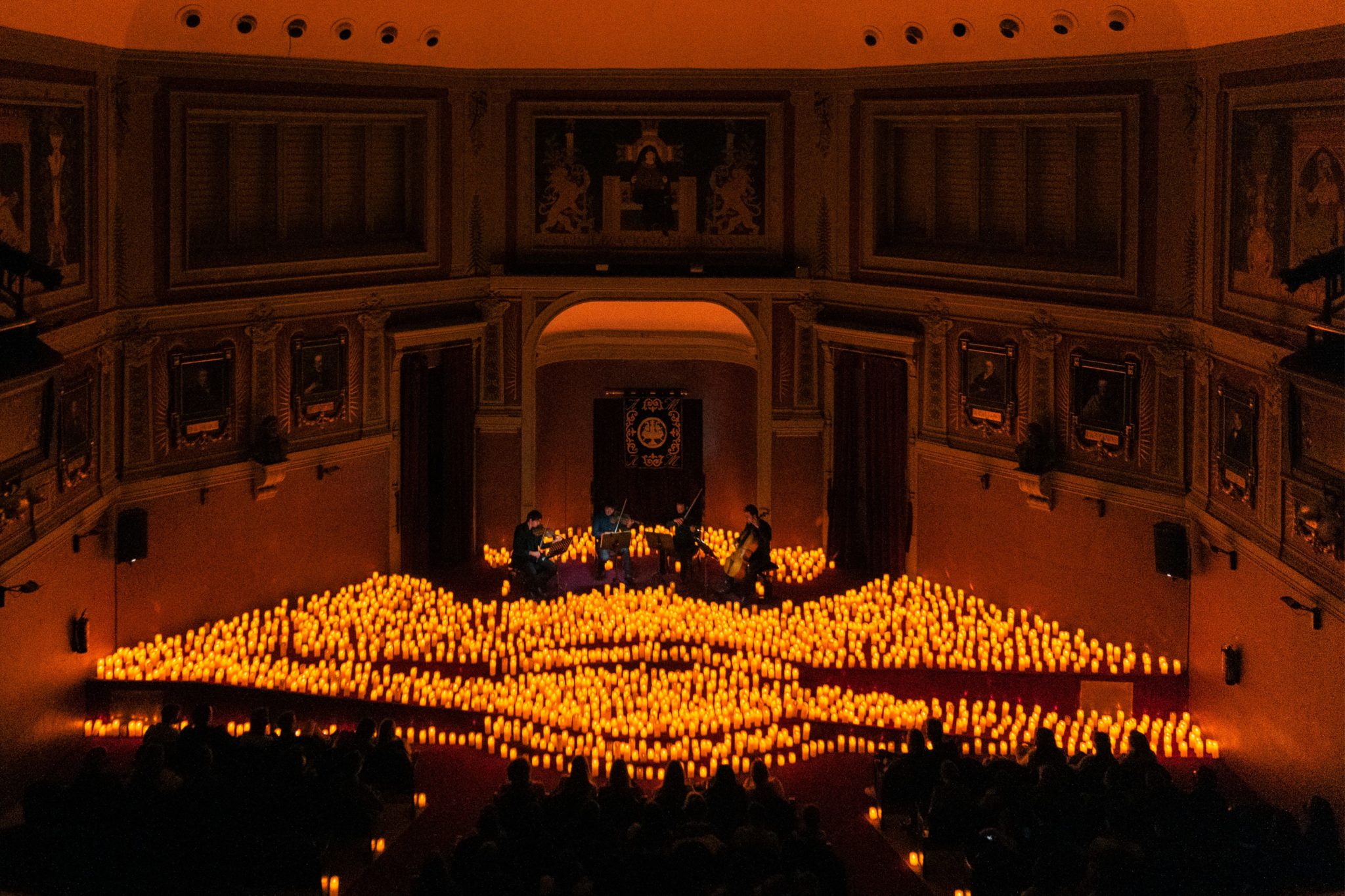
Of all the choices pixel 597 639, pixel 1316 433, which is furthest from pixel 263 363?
pixel 1316 433

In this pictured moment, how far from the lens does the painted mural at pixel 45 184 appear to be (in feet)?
44.5

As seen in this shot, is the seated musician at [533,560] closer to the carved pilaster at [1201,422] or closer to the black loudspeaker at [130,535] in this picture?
the black loudspeaker at [130,535]

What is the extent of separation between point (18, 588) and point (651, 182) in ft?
31.4

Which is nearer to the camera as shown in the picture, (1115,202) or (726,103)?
(1115,202)

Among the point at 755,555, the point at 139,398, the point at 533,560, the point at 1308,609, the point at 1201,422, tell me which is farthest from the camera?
the point at 533,560

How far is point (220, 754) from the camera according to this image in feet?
41.2

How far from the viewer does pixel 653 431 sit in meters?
21.4

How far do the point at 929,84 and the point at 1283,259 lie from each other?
5866 mm

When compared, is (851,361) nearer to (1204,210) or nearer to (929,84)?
(929,84)

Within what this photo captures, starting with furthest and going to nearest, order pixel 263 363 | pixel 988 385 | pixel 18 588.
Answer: pixel 988 385 → pixel 263 363 → pixel 18 588

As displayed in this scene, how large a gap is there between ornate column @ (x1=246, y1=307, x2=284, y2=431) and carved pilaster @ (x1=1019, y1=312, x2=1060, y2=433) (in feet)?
27.0

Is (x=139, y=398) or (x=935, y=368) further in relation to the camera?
(x=935, y=368)

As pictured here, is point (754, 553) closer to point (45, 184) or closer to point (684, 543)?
point (684, 543)

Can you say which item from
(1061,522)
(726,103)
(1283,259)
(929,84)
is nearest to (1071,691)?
(1061,522)
